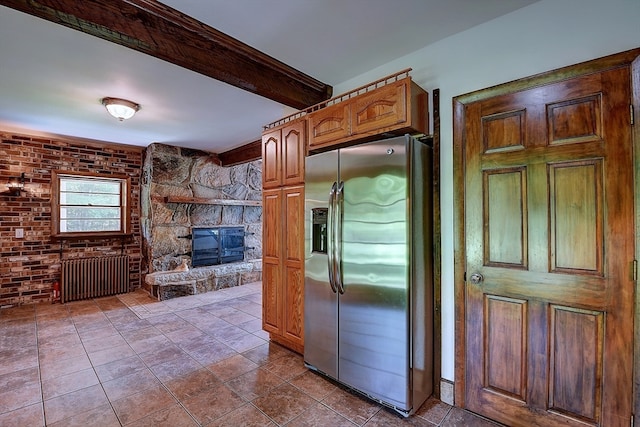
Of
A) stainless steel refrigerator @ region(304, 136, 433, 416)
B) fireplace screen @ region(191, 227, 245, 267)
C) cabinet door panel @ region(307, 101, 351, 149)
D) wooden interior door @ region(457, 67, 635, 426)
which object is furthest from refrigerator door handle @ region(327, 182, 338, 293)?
fireplace screen @ region(191, 227, 245, 267)

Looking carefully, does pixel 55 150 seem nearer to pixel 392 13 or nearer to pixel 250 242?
pixel 250 242

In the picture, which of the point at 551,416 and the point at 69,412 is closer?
the point at 551,416

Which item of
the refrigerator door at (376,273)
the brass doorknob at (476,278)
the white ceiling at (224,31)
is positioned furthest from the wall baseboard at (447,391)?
the white ceiling at (224,31)

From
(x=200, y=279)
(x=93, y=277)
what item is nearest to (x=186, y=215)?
(x=200, y=279)

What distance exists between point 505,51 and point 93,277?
19.7 feet

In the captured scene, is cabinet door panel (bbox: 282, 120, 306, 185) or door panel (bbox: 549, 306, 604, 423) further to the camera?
cabinet door panel (bbox: 282, 120, 306, 185)

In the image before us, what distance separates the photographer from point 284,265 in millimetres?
2797

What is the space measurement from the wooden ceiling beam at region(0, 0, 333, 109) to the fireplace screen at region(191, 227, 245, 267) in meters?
3.55

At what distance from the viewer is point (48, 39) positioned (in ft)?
6.74

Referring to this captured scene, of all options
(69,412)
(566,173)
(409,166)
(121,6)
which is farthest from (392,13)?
(69,412)

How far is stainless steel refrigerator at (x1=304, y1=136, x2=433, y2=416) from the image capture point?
1863mm

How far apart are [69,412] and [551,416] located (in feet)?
9.84

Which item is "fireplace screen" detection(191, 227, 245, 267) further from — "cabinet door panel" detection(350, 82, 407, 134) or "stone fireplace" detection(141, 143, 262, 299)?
"cabinet door panel" detection(350, 82, 407, 134)

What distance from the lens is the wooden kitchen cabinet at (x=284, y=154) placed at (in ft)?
8.73
